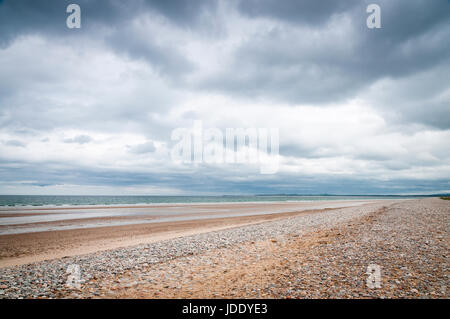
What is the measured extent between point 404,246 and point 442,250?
4.87 ft

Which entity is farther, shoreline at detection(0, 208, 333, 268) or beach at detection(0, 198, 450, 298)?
shoreline at detection(0, 208, 333, 268)

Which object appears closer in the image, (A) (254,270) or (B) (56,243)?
(A) (254,270)

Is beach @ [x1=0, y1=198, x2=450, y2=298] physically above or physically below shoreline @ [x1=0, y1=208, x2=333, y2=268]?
above

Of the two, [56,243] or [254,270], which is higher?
[254,270]

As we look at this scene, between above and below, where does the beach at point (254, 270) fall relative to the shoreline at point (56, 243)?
above

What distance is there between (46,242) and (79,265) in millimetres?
11650

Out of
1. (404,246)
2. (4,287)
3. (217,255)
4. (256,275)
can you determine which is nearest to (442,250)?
(404,246)

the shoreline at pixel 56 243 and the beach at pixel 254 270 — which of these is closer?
the beach at pixel 254 270

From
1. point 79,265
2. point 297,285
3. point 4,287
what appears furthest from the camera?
point 79,265

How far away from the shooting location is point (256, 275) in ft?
30.5

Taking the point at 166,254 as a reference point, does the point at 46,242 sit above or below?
below
